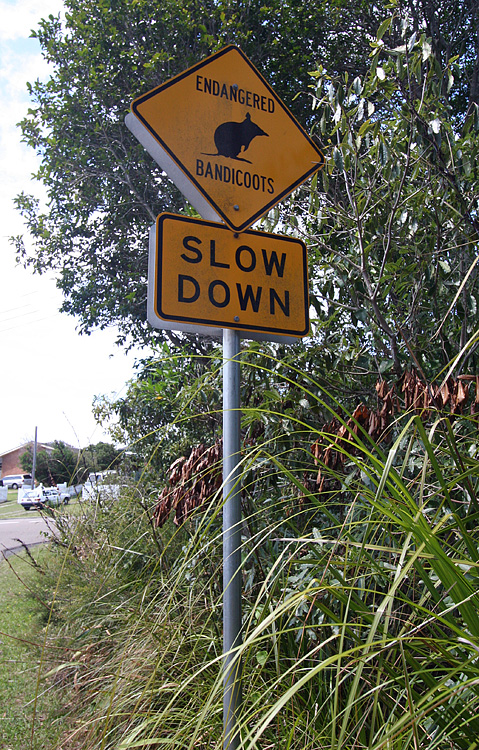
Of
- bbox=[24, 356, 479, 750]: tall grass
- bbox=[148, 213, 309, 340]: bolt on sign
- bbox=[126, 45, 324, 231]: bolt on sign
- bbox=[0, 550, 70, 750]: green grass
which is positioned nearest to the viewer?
bbox=[24, 356, 479, 750]: tall grass

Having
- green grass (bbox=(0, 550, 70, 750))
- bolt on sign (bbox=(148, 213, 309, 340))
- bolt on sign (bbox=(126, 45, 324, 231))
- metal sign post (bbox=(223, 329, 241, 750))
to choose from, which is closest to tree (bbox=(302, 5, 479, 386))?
bolt on sign (bbox=(126, 45, 324, 231))

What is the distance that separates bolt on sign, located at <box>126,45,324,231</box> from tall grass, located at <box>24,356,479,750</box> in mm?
916

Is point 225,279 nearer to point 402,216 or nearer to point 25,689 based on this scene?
point 402,216

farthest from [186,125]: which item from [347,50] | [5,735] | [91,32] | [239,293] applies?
[91,32]

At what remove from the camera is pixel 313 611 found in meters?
2.20

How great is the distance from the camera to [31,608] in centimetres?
583

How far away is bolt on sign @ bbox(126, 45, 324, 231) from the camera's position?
2010mm

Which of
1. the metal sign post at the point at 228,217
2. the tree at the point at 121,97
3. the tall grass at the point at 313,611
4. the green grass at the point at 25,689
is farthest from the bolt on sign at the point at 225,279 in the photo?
the tree at the point at 121,97

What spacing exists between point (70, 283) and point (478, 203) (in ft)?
33.1

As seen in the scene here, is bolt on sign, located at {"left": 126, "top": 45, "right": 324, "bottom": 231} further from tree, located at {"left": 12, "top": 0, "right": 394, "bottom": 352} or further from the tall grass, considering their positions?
tree, located at {"left": 12, "top": 0, "right": 394, "bottom": 352}

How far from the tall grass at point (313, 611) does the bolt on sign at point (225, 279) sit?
0.45 meters

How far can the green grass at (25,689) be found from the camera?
2.84 meters

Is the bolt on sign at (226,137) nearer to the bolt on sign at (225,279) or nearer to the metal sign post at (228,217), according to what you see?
the metal sign post at (228,217)

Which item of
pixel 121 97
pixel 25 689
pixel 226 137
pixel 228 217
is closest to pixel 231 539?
pixel 228 217
